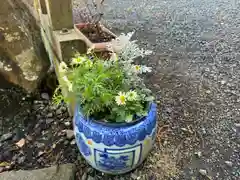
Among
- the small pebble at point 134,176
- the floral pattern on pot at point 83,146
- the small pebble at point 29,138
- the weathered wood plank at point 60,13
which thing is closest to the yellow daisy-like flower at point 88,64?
the floral pattern on pot at point 83,146

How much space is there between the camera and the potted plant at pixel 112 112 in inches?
44.0

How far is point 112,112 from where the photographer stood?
3.76ft

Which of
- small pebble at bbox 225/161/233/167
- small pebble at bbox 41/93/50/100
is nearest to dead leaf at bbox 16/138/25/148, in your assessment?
small pebble at bbox 41/93/50/100

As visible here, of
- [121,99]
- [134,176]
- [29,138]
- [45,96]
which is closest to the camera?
[121,99]

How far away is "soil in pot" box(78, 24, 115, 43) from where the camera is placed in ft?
5.90

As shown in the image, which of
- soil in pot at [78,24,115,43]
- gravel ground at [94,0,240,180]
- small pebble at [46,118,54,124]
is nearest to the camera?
gravel ground at [94,0,240,180]

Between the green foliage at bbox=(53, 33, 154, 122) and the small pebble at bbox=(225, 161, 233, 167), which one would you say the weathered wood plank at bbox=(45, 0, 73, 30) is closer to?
the green foliage at bbox=(53, 33, 154, 122)

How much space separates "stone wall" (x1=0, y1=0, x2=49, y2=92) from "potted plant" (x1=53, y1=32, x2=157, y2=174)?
65cm

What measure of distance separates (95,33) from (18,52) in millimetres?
523

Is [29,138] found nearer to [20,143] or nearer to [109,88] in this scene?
[20,143]

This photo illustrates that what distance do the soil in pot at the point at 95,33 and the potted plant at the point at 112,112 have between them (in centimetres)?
59

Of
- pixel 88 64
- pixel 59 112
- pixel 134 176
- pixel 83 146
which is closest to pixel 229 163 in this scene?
pixel 134 176

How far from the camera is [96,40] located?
1.79 m

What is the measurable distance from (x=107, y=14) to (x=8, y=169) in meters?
2.25
